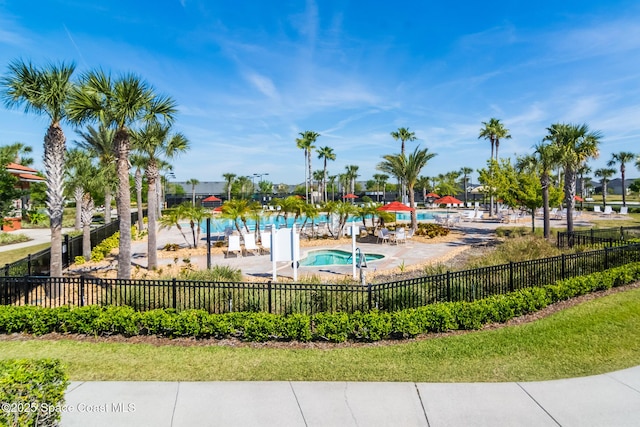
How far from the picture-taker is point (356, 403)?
502 centimetres

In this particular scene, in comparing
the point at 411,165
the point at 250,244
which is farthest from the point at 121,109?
the point at 411,165

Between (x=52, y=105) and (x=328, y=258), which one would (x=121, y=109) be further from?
(x=328, y=258)

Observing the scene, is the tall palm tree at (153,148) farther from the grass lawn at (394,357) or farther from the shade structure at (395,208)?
the shade structure at (395,208)

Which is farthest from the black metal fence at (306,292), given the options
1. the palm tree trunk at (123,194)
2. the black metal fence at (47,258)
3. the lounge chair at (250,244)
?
the lounge chair at (250,244)

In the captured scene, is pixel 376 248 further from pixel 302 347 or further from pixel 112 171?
pixel 112 171

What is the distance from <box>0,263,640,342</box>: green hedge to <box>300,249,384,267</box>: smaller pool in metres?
8.39

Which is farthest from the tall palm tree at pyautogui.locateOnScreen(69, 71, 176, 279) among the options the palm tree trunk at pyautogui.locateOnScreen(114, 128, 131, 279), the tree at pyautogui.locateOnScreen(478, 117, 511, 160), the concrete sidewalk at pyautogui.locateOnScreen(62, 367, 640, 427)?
the tree at pyautogui.locateOnScreen(478, 117, 511, 160)

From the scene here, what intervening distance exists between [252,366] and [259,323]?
1267 mm

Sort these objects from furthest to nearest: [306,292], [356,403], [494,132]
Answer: [494,132], [306,292], [356,403]

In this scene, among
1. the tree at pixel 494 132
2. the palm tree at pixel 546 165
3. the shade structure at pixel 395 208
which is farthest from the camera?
the tree at pixel 494 132

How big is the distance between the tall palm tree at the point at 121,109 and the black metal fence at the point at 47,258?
283 centimetres

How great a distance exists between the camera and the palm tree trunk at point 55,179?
34.2 ft

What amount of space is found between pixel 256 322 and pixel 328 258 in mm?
10707

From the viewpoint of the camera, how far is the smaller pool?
16.6 meters
